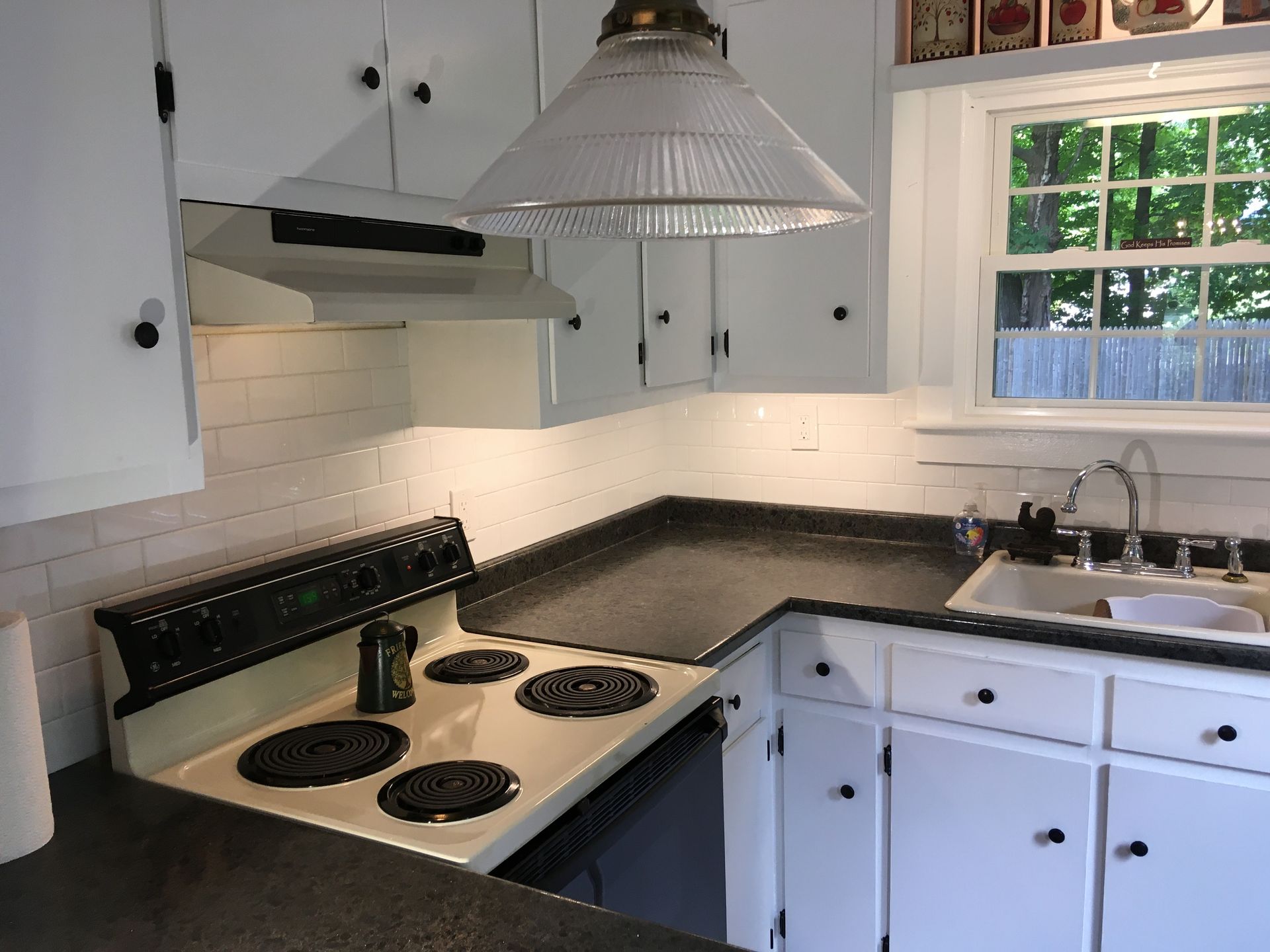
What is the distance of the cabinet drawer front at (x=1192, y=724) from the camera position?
6.77ft

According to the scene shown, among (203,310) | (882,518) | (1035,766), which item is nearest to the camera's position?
(203,310)

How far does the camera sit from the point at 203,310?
1.43m

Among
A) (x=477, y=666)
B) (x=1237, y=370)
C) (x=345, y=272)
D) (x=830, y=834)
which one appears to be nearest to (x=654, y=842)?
(x=477, y=666)

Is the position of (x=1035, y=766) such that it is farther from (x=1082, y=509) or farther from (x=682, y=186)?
(x=682, y=186)

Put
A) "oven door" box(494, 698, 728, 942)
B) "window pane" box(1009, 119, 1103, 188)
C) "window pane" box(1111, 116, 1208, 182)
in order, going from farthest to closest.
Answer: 1. "window pane" box(1009, 119, 1103, 188)
2. "window pane" box(1111, 116, 1208, 182)
3. "oven door" box(494, 698, 728, 942)

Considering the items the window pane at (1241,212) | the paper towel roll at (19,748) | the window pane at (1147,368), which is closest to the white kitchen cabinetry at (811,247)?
the window pane at (1147,368)

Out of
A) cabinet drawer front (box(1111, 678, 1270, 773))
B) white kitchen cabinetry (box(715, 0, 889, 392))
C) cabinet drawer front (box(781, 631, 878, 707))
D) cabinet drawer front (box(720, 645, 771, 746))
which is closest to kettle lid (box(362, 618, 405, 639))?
cabinet drawer front (box(720, 645, 771, 746))

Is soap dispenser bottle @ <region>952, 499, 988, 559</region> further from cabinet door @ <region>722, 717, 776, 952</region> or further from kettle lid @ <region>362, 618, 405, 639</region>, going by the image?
kettle lid @ <region>362, 618, 405, 639</region>

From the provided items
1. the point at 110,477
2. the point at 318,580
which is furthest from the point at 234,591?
the point at 110,477

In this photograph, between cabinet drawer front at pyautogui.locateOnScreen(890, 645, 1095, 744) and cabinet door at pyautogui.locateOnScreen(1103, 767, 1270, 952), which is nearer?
cabinet door at pyautogui.locateOnScreen(1103, 767, 1270, 952)

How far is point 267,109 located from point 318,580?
85cm

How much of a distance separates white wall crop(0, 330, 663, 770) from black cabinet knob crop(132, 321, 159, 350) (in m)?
0.46

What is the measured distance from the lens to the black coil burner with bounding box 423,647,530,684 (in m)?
2.04

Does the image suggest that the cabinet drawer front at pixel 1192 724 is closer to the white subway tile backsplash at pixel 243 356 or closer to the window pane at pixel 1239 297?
the window pane at pixel 1239 297
